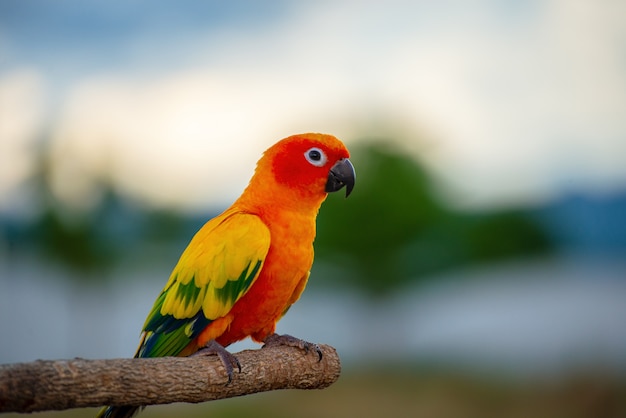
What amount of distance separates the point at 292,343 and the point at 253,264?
41 cm

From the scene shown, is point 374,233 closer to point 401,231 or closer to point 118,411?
point 401,231

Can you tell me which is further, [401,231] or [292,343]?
[401,231]

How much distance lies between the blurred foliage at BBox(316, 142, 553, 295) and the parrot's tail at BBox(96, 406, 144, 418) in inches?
239

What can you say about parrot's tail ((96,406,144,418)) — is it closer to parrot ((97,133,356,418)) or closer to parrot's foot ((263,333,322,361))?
parrot ((97,133,356,418))

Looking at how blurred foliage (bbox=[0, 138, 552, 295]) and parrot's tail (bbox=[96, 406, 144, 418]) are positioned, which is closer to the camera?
parrot's tail (bbox=[96, 406, 144, 418])

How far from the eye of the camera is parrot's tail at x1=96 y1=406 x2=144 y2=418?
2.10 metres

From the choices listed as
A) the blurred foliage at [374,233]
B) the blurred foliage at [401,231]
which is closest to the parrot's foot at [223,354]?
the blurred foliage at [374,233]

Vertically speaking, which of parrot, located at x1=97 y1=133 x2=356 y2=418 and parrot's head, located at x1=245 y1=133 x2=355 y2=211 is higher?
parrot's head, located at x1=245 y1=133 x2=355 y2=211

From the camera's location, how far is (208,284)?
214cm

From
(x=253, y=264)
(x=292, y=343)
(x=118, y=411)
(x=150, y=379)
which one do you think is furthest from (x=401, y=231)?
(x=150, y=379)

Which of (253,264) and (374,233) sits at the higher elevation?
(374,233)

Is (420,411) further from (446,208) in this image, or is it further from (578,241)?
(446,208)

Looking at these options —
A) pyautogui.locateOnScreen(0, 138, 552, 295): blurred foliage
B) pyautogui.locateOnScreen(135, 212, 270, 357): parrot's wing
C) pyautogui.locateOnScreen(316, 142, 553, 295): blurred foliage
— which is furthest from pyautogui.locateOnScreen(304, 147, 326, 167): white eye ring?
pyautogui.locateOnScreen(316, 142, 553, 295): blurred foliage

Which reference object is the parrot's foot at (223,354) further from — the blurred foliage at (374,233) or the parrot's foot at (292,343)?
the blurred foliage at (374,233)
